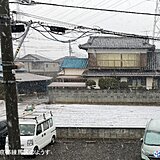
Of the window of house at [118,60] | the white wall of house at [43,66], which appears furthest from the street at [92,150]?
the white wall of house at [43,66]

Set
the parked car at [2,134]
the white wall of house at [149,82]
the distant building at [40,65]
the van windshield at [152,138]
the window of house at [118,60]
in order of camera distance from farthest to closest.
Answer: the distant building at [40,65]
the window of house at [118,60]
the white wall of house at [149,82]
the parked car at [2,134]
the van windshield at [152,138]

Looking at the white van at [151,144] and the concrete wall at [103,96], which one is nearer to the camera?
the white van at [151,144]

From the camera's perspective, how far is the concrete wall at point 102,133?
12578 mm

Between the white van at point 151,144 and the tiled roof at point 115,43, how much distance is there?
20003mm

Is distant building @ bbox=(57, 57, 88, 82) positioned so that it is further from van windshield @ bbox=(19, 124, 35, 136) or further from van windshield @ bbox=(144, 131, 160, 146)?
van windshield @ bbox=(144, 131, 160, 146)

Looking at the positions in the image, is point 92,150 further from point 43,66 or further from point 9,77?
point 43,66

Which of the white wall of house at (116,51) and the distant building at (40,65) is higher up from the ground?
the white wall of house at (116,51)

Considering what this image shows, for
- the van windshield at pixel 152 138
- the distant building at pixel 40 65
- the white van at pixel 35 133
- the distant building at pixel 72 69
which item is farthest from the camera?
the distant building at pixel 40 65

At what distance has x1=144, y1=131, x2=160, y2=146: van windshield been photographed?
940 cm

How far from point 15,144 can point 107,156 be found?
6.25m

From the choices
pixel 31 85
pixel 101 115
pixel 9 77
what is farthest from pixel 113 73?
pixel 9 77

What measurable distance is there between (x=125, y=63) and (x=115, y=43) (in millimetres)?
2831

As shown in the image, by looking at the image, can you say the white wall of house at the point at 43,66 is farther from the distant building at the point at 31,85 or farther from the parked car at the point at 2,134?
the parked car at the point at 2,134

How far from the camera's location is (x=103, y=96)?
24.1 metres
